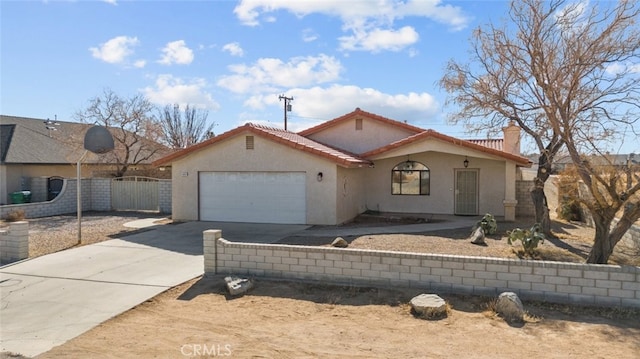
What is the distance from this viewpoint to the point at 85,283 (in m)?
8.80

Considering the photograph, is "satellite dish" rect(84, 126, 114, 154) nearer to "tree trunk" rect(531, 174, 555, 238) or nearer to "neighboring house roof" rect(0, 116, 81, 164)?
"tree trunk" rect(531, 174, 555, 238)

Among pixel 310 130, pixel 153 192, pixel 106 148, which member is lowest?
pixel 153 192

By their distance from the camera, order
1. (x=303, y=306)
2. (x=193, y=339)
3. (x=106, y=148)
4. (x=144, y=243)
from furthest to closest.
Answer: (x=106, y=148), (x=144, y=243), (x=303, y=306), (x=193, y=339)

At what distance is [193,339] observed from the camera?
6133mm

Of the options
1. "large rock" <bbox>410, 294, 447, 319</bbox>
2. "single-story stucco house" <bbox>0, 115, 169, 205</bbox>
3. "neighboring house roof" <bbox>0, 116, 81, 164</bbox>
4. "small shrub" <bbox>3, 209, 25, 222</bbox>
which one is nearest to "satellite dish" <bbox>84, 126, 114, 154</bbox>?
"small shrub" <bbox>3, 209, 25, 222</bbox>

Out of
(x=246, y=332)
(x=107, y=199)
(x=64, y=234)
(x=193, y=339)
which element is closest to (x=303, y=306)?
(x=246, y=332)

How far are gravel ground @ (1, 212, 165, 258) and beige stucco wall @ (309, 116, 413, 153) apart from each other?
909 centimetres

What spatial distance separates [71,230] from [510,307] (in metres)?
14.7

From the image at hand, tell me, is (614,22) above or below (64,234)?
above

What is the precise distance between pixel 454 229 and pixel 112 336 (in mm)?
11224

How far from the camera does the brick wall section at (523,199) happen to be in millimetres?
18953

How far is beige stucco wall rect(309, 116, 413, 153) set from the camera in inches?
775

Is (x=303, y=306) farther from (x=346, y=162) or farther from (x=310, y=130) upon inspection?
(x=310, y=130)

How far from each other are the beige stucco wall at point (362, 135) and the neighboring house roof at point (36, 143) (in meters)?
14.0
